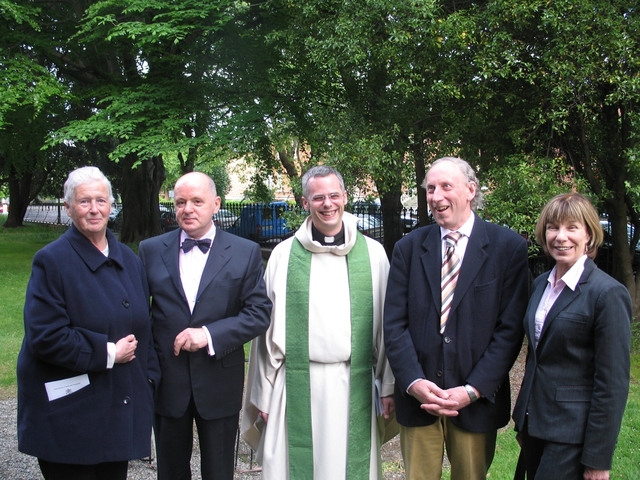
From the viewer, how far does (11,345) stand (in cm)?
768

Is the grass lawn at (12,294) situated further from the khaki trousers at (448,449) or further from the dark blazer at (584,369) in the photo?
the dark blazer at (584,369)

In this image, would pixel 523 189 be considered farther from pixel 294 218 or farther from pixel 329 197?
pixel 329 197

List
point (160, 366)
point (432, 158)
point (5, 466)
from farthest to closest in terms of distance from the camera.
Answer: point (432, 158)
point (5, 466)
point (160, 366)

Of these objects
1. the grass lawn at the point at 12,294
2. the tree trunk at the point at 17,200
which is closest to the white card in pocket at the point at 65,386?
the grass lawn at the point at 12,294

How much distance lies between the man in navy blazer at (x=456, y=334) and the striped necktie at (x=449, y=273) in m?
0.02

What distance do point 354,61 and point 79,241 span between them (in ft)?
17.3

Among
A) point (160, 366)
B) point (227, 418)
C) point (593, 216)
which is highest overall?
point (593, 216)

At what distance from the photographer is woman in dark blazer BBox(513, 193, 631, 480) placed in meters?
2.42

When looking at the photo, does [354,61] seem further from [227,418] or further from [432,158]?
[227,418]

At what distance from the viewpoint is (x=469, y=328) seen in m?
2.86

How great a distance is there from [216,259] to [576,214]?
180 cm

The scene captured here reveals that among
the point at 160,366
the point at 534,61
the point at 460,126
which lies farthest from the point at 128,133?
the point at 160,366

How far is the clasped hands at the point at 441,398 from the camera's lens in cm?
280

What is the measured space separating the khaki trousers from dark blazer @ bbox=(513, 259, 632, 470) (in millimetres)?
348
